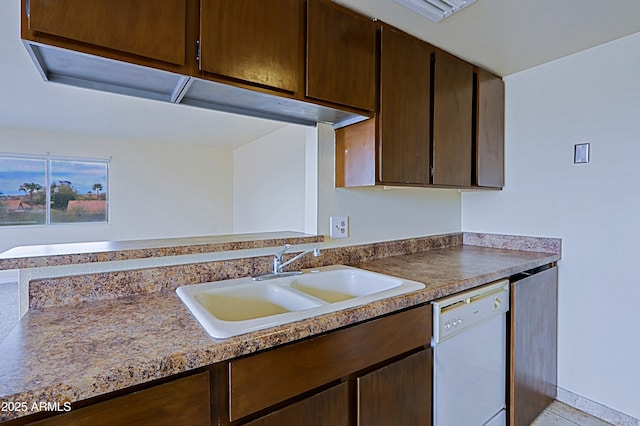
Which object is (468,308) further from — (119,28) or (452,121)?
(119,28)

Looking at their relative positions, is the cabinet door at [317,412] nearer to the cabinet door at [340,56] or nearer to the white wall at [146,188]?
the cabinet door at [340,56]

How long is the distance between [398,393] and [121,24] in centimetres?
150

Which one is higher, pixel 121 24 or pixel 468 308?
pixel 121 24

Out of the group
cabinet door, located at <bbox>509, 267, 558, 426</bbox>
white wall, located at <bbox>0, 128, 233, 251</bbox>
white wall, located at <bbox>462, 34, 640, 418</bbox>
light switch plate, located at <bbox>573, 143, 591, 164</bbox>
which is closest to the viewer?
cabinet door, located at <bbox>509, 267, 558, 426</bbox>

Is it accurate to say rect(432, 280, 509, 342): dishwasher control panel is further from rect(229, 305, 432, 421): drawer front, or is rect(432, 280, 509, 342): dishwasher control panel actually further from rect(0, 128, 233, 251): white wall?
rect(0, 128, 233, 251): white wall

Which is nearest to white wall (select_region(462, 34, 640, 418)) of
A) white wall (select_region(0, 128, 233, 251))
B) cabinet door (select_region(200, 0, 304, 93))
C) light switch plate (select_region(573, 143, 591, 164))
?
light switch plate (select_region(573, 143, 591, 164))

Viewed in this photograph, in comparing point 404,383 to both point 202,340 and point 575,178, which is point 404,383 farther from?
point 575,178

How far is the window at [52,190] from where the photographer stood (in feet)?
16.5

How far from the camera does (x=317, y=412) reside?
0.96 m

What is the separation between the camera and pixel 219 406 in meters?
0.81

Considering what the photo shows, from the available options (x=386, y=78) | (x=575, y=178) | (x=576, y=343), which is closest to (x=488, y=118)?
(x=575, y=178)

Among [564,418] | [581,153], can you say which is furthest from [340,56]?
[564,418]

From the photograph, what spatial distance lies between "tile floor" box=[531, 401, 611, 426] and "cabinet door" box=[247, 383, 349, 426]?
1511 mm

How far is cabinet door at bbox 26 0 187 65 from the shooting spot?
34.3 inches
